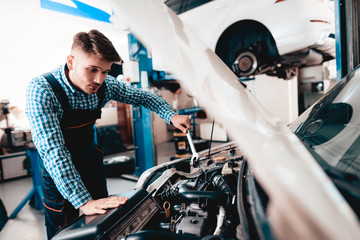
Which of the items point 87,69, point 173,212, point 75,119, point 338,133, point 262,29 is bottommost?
point 173,212

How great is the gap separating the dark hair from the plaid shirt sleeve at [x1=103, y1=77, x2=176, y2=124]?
14.6 inches

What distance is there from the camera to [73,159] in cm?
143

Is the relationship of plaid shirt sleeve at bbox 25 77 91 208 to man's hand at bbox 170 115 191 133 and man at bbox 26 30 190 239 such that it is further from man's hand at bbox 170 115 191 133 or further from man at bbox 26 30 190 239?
man's hand at bbox 170 115 191 133

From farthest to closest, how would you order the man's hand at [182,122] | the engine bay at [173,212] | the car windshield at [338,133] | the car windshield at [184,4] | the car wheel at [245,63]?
1. the car windshield at [184,4]
2. the car wheel at [245,63]
3. the man's hand at [182,122]
4. the engine bay at [173,212]
5. the car windshield at [338,133]

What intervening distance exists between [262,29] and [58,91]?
9.03 ft

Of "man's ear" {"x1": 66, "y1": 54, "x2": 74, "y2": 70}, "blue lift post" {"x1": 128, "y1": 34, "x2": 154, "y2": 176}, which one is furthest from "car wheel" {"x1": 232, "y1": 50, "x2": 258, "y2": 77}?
"man's ear" {"x1": 66, "y1": 54, "x2": 74, "y2": 70}

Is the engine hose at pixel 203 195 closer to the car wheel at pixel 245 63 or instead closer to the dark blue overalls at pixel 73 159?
the dark blue overalls at pixel 73 159

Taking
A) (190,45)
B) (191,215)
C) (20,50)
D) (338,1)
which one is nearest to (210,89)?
(190,45)

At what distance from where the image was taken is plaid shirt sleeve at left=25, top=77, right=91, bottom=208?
1038mm

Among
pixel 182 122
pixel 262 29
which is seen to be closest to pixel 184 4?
pixel 262 29

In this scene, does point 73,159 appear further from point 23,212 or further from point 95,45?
point 23,212

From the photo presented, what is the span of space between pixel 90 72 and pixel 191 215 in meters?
0.89

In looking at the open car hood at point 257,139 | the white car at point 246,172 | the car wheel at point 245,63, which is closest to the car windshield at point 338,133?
the white car at point 246,172

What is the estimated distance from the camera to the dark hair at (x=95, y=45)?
118 centimetres
